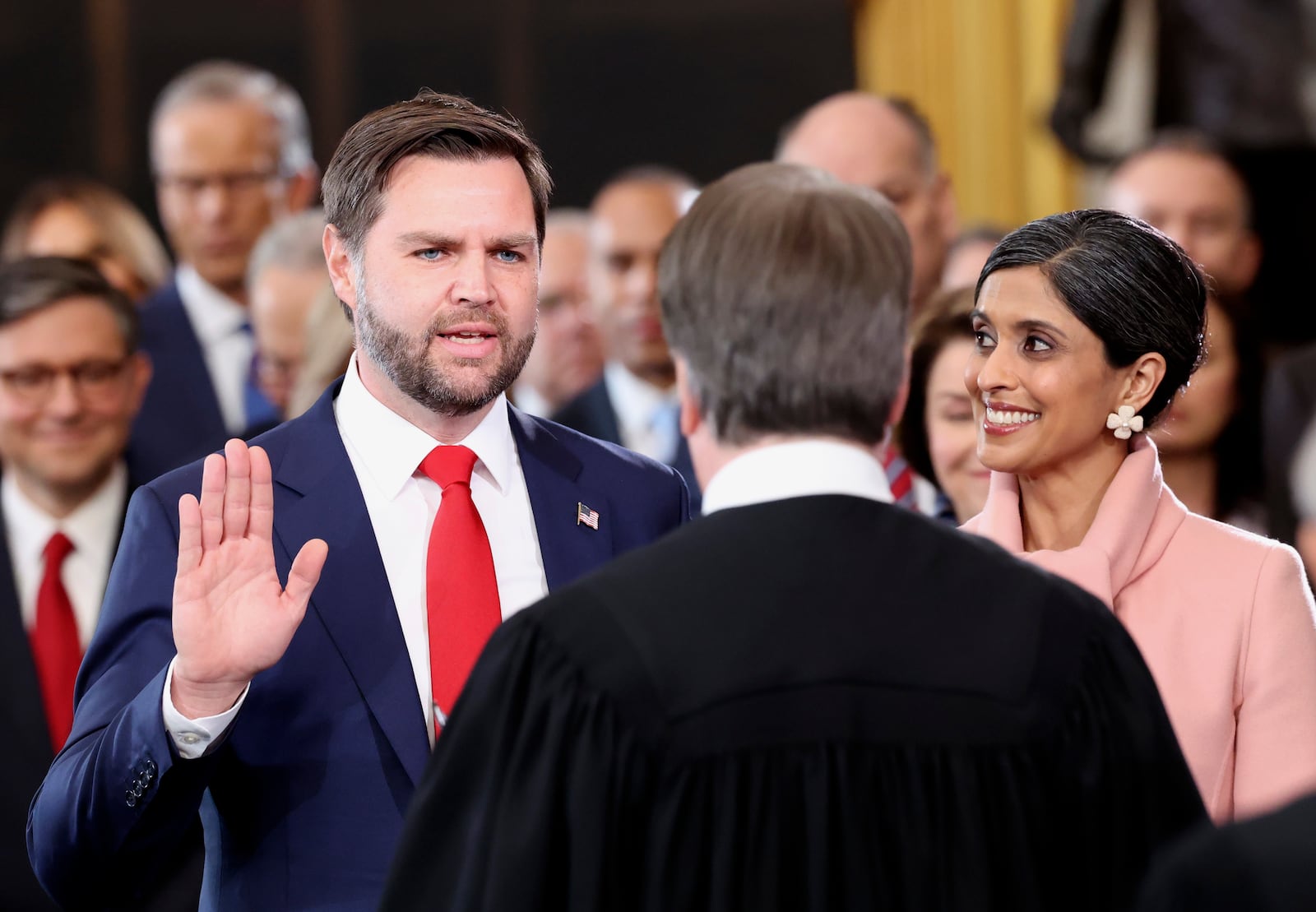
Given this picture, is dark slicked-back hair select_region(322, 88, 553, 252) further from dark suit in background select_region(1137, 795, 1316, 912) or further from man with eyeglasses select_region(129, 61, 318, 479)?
man with eyeglasses select_region(129, 61, 318, 479)

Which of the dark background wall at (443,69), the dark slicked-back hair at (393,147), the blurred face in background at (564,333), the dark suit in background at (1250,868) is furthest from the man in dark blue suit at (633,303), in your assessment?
the dark suit in background at (1250,868)

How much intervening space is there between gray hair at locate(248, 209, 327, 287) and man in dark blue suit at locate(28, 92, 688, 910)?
86.1 inches

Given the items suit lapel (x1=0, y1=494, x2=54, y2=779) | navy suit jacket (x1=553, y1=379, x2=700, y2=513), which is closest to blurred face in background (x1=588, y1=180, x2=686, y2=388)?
navy suit jacket (x1=553, y1=379, x2=700, y2=513)

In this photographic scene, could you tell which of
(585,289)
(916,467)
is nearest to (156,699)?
(916,467)

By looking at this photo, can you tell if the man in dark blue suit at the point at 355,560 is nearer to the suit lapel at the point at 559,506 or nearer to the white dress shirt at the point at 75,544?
the suit lapel at the point at 559,506

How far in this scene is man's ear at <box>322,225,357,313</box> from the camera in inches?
105

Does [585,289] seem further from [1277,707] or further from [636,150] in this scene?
[1277,707]

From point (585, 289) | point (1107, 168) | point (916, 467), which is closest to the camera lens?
point (916, 467)

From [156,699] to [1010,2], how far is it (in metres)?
5.27

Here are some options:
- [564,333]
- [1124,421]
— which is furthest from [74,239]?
[1124,421]

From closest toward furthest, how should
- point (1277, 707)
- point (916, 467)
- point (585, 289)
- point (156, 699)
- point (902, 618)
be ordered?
point (902, 618)
point (156, 699)
point (1277, 707)
point (916, 467)
point (585, 289)

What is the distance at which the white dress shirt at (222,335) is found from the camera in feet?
16.6

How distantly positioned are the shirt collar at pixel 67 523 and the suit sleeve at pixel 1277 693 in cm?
241

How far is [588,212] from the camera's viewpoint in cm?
784
